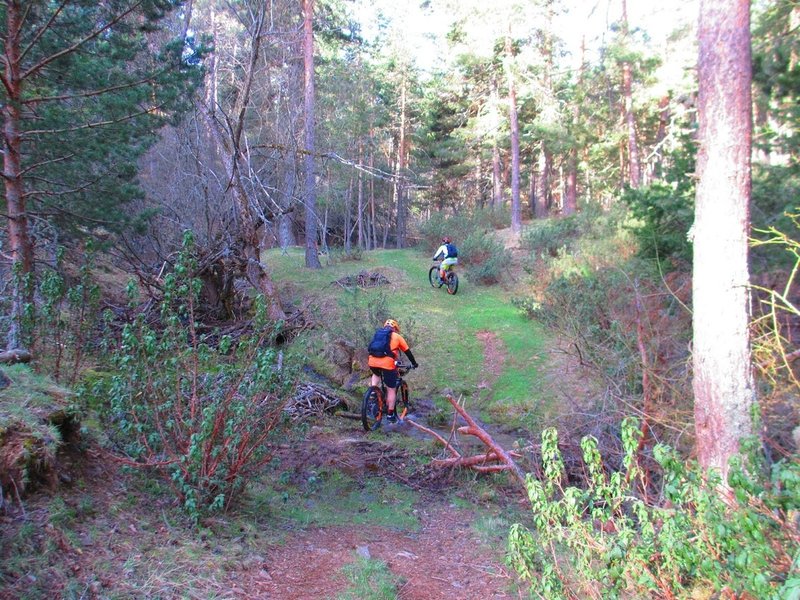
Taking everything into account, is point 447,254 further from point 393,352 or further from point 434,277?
point 393,352

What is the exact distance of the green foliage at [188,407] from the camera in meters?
4.34

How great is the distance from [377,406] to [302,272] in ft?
42.7

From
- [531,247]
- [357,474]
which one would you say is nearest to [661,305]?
[357,474]

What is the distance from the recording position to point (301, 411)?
324 inches

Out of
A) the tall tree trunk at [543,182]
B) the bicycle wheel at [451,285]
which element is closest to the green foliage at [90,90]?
the bicycle wheel at [451,285]

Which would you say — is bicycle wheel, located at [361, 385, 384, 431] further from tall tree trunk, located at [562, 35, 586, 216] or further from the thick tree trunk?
the thick tree trunk

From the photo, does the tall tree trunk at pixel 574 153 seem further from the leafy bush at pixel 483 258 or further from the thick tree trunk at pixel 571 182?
the leafy bush at pixel 483 258

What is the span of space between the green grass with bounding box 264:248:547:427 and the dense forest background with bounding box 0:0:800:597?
0.52 metres

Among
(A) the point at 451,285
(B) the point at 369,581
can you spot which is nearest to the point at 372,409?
(B) the point at 369,581

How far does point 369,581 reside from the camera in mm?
4418

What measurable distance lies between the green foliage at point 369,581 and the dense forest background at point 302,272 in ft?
3.90

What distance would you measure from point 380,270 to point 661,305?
12760mm

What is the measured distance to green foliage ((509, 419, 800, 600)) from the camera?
2.68m

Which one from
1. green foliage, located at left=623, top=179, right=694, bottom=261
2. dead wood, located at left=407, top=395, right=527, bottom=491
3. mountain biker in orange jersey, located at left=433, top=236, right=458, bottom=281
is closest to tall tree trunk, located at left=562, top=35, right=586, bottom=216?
mountain biker in orange jersey, located at left=433, top=236, right=458, bottom=281
